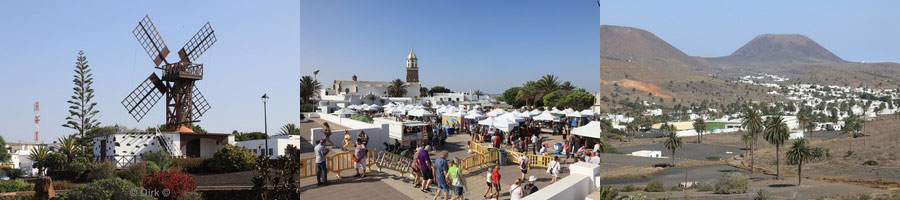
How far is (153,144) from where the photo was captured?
30.5 meters

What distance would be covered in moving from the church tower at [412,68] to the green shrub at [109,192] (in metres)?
11.1

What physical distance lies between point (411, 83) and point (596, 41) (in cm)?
121

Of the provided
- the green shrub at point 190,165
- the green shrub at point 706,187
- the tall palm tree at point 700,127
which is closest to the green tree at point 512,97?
the green shrub at point 190,165

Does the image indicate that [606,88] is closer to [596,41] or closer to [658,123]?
[658,123]

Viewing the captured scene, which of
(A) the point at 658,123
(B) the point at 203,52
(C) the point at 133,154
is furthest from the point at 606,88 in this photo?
(C) the point at 133,154

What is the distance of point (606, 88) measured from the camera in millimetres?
62594

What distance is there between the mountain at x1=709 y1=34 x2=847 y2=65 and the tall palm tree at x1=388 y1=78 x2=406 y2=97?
103286mm

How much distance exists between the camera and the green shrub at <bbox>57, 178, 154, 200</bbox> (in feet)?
45.3

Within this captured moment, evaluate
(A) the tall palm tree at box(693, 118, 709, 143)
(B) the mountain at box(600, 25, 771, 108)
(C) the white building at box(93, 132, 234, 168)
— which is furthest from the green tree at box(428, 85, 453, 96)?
(A) the tall palm tree at box(693, 118, 709, 143)

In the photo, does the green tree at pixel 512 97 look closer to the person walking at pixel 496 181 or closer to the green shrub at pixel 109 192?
the person walking at pixel 496 181

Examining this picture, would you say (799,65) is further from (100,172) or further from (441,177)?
(441,177)

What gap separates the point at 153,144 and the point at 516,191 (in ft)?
96.8

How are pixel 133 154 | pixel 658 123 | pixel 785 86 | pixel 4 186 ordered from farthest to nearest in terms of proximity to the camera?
1. pixel 785 86
2. pixel 658 123
3. pixel 133 154
4. pixel 4 186

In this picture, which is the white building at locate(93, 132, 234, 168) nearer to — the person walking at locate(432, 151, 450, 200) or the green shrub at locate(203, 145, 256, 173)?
the green shrub at locate(203, 145, 256, 173)
